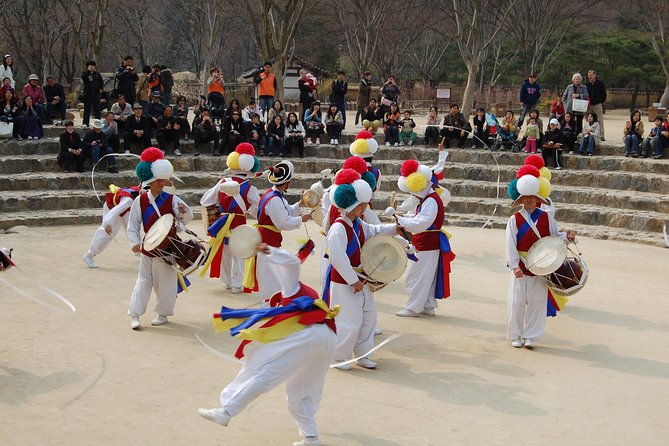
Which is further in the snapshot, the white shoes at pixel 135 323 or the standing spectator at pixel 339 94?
the standing spectator at pixel 339 94

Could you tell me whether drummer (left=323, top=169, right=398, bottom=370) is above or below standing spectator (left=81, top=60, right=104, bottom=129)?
below

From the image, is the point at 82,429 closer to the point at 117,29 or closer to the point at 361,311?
the point at 361,311

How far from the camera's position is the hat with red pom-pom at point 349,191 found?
720 cm

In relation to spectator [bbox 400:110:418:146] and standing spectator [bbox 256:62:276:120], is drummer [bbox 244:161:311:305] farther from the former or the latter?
standing spectator [bbox 256:62:276:120]

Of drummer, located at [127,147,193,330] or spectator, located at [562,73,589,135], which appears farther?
spectator, located at [562,73,589,135]

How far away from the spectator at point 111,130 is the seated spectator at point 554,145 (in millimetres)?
8632

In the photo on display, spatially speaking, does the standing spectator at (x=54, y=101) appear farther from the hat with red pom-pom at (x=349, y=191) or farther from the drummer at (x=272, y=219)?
the hat with red pom-pom at (x=349, y=191)

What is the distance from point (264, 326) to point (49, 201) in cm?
1116

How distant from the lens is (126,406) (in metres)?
6.59

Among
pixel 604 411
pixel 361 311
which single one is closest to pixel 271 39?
pixel 361 311

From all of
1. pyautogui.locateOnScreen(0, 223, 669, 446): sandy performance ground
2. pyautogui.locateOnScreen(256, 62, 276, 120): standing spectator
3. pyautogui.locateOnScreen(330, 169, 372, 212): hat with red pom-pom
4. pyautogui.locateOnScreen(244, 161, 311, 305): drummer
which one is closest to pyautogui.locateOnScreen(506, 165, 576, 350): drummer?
pyautogui.locateOnScreen(0, 223, 669, 446): sandy performance ground

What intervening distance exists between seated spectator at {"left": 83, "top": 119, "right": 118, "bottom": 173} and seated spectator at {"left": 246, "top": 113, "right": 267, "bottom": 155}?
9.93ft

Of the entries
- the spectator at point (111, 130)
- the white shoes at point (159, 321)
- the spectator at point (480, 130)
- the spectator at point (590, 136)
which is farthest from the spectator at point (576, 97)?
the white shoes at point (159, 321)

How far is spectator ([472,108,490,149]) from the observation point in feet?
61.6
